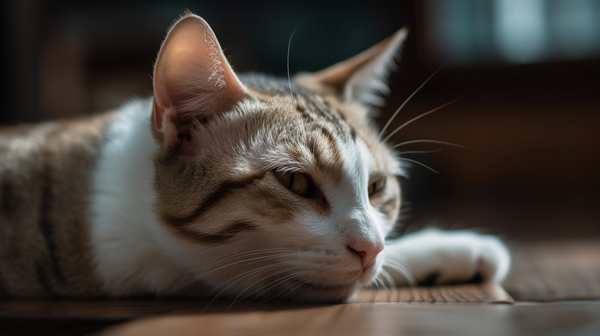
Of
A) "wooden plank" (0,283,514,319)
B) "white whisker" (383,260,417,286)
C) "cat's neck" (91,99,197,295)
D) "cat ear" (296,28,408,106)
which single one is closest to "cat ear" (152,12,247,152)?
"cat's neck" (91,99,197,295)

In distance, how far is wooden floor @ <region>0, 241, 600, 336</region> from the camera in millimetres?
712

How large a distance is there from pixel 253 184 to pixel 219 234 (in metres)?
0.11

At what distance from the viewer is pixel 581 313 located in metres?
0.82

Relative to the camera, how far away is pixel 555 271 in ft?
4.48

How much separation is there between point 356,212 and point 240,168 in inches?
9.1

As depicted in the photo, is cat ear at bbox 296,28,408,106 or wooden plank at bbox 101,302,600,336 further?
cat ear at bbox 296,28,408,106

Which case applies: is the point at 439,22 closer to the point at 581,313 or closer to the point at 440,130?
the point at 440,130

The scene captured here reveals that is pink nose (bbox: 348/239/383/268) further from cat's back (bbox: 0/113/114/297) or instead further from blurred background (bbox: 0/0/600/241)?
blurred background (bbox: 0/0/600/241)

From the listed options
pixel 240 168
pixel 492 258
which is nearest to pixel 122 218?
pixel 240 168

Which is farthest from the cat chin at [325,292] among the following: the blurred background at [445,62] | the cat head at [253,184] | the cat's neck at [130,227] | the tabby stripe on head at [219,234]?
the blurred background at [445,62]

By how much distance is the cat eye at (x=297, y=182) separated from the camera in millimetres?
1000

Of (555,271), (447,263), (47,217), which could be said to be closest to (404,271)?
(447,263)

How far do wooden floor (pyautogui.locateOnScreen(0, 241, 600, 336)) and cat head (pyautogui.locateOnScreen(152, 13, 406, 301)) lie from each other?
0.07m

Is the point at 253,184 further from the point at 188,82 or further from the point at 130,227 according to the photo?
the point at 130,227
